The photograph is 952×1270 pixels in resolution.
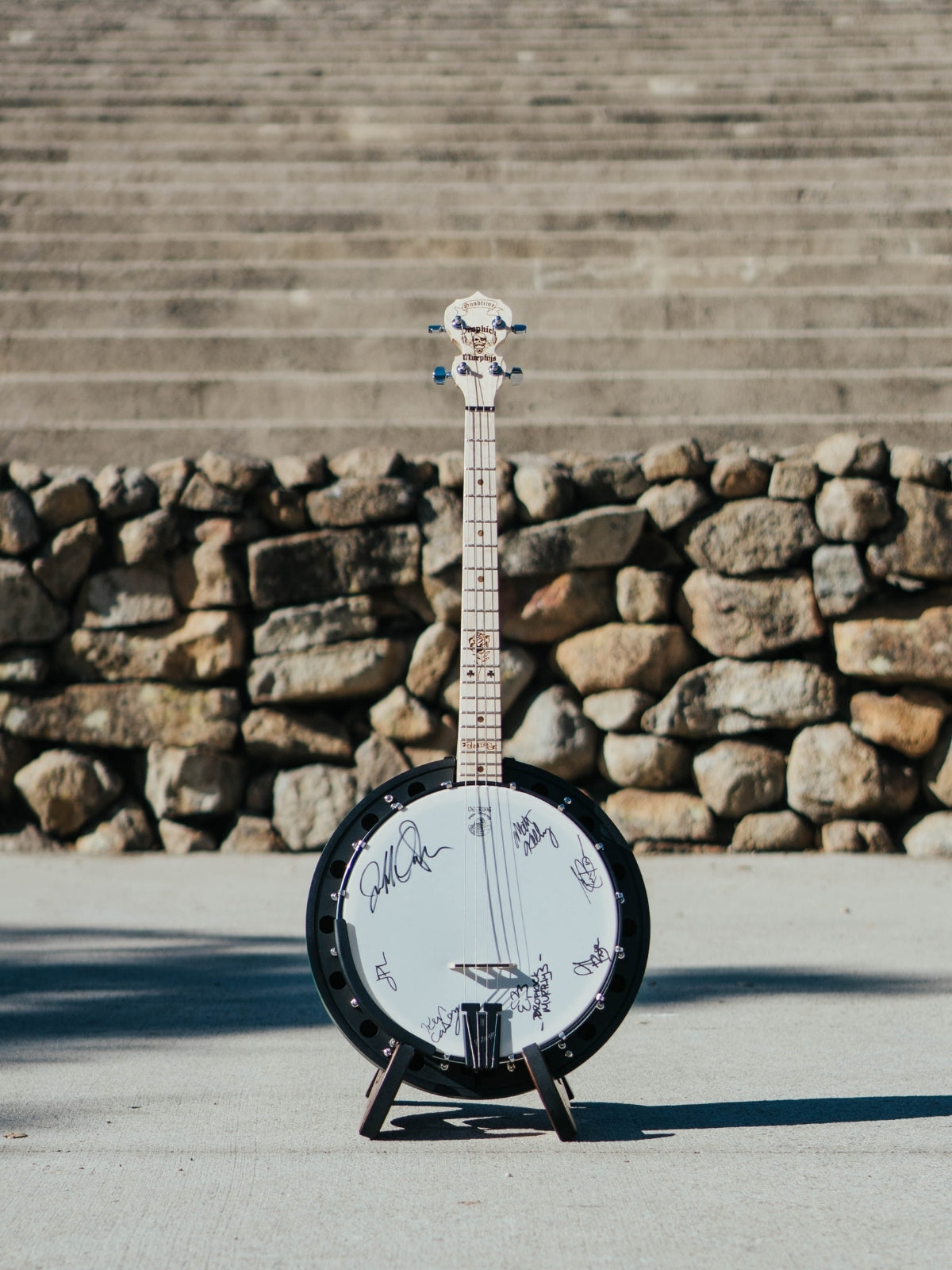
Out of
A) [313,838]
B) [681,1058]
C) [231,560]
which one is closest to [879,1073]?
[681,1058]

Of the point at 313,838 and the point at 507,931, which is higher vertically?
the point at 507,931

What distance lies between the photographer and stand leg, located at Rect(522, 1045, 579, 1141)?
2236 mm

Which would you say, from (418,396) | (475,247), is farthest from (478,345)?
(475,247)

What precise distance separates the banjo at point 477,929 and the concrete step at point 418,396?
372cm

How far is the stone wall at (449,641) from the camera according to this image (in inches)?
207

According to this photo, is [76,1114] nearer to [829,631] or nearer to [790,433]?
[829,631]

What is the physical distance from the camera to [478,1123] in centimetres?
242

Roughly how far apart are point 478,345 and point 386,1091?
131 cm

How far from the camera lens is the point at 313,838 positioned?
5316mm

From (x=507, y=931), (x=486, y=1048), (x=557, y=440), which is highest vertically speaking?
(x=557, y=440)

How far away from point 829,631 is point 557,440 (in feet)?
4.49
